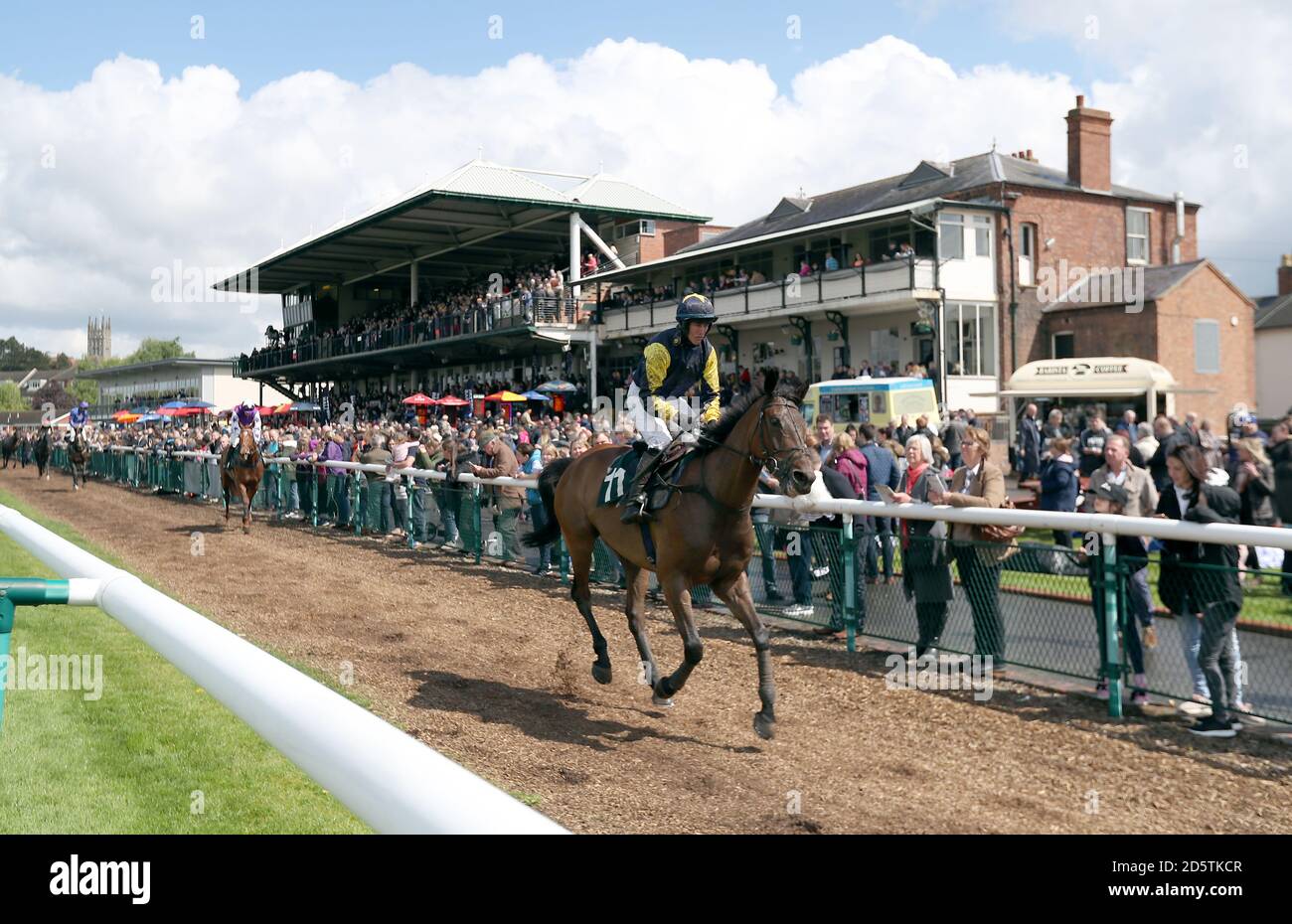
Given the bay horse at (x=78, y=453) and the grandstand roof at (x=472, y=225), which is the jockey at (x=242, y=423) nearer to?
the bay horse at (x=78, y=453)

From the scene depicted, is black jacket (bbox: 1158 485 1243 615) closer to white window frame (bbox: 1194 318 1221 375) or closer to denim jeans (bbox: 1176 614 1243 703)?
denim jeans (bbox: 1176 614 1243 703)

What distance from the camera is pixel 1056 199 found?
3106 cm

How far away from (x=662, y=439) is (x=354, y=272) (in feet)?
173

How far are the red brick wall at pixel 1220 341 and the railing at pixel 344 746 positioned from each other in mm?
30446

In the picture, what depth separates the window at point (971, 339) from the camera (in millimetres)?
28625

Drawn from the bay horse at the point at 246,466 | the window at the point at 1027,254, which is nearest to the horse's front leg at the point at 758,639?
the bay horse at the point at 246,466

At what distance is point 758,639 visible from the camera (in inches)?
238

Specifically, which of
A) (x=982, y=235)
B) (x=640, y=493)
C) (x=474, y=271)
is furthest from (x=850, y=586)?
(x=474, y=271)

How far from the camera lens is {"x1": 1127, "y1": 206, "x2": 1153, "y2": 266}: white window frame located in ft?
109

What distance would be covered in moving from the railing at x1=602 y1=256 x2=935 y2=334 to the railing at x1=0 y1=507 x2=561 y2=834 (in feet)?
79.0

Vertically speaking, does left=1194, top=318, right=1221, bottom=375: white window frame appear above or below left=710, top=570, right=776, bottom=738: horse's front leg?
above

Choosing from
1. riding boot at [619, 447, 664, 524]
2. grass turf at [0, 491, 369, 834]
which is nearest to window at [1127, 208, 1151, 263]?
riding boot at [619, 447, 664, 524]
